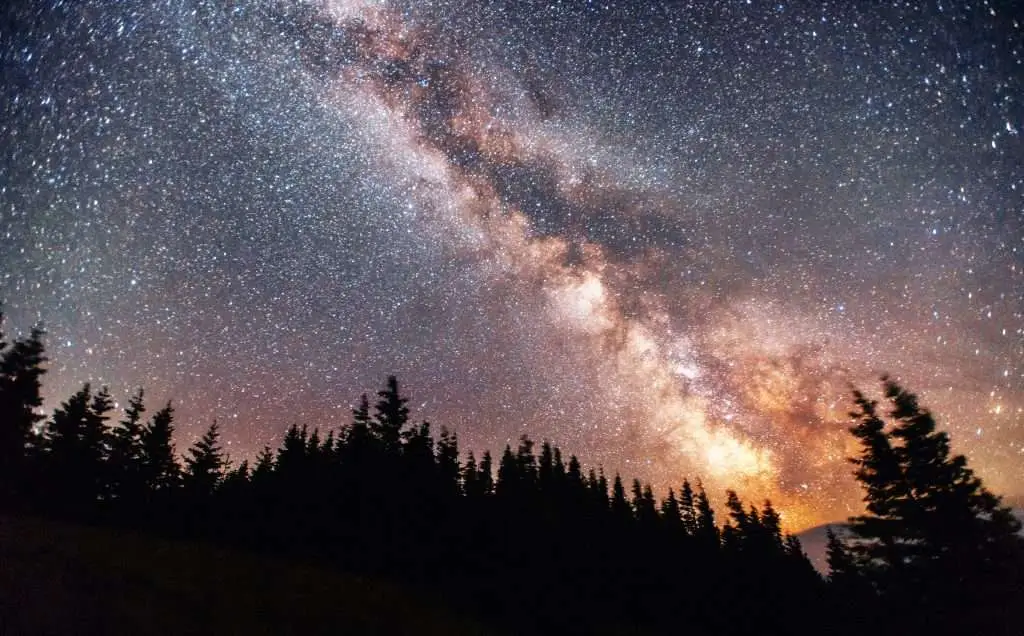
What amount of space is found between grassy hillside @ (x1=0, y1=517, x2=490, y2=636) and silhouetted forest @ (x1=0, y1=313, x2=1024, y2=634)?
24.4ft

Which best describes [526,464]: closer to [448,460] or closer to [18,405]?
[448,460]

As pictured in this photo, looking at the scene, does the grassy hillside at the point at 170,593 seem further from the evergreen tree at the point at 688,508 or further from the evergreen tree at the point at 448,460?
the evergreen tree at the point at 688,508

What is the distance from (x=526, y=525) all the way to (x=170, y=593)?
24.0 meters

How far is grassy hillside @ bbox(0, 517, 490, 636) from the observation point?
14.4 m

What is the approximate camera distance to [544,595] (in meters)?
33.3

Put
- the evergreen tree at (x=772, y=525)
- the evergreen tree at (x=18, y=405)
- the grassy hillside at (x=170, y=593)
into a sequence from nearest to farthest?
1. the grassy hillside at (x=170, y=593)
2. the evergreen tree at (x=18, y=405)
3. the evergreen tree at (x=772, y=525)

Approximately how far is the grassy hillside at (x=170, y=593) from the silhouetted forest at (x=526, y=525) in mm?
7443

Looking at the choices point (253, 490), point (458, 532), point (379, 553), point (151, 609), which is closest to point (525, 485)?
point (458, 532)

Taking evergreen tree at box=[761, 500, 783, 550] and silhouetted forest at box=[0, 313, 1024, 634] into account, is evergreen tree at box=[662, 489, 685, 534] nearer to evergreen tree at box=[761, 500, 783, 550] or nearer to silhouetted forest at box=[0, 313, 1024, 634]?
silhouetted forest at box=[0, 313, 1024, 634]

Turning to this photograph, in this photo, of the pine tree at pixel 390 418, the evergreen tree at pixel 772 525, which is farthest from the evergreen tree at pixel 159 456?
the evergreen tree at pixel 772 525

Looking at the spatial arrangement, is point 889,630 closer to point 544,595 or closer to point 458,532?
point 544,595

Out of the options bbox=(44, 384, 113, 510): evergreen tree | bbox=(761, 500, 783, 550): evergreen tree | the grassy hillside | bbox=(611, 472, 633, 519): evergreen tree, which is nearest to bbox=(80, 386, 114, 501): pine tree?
bbox=(44, 384, 113, 510): evergreen tree

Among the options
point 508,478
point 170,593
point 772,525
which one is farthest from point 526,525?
point 772,525

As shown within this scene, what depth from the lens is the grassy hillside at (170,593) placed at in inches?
567
